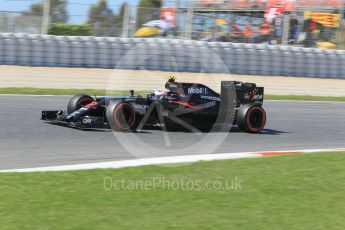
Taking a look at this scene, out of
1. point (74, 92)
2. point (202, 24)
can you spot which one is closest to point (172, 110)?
point (74, 92)

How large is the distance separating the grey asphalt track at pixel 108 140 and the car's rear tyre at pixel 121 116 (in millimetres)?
A: 152

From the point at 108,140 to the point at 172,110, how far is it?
4.45 feet

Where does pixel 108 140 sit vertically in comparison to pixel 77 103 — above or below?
below

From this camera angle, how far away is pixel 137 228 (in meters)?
4.66

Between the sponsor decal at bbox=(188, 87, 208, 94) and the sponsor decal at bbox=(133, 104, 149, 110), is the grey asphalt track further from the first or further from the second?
the sponsor decal at bbox=(188, 87, 208, 94)

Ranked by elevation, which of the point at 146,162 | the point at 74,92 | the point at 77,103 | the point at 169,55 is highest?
the point at 169,55

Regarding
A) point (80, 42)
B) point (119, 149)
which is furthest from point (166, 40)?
point (119, 149)

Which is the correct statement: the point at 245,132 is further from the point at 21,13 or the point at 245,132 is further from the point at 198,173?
the point at 21,13

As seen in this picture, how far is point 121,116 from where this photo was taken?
9.23 metres

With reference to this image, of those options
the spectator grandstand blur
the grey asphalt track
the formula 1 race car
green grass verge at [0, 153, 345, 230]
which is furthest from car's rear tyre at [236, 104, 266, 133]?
the spectator grandstand blur

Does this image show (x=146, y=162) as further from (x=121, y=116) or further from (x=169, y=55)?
(x=169, y=55)

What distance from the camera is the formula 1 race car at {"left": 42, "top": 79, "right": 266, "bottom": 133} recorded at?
9336mm

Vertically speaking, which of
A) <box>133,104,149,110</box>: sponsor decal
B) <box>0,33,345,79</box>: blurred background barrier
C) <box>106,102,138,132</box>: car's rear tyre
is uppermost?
<box>0,33,345,79</box>: blurred background barrier

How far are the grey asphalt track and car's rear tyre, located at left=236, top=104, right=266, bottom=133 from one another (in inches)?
5.8
